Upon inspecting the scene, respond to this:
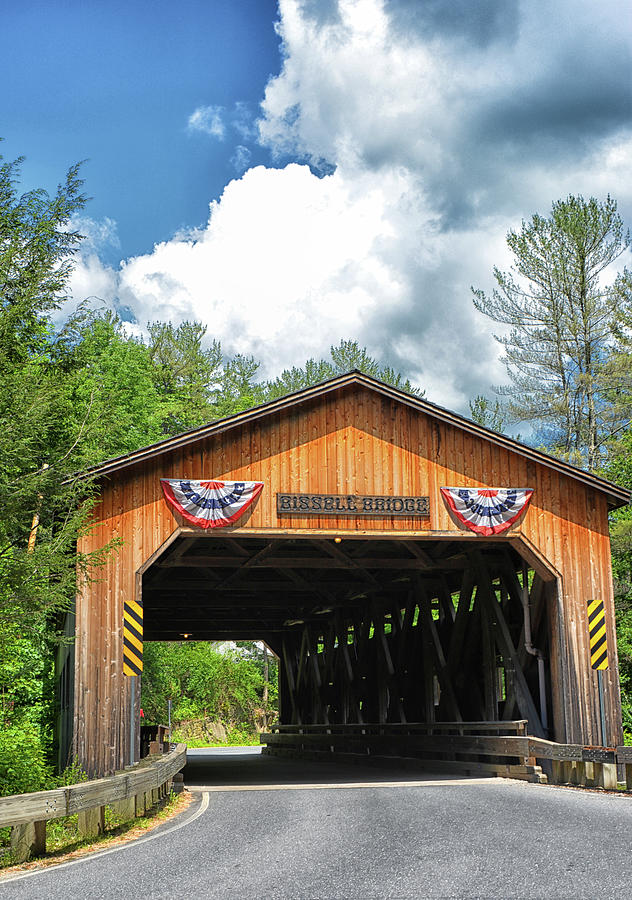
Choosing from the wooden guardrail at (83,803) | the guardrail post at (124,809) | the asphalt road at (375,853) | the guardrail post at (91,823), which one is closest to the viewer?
the asphalt road at (375,853)

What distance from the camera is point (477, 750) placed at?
19.2 metres

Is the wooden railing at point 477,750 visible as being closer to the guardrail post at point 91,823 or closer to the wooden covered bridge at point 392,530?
the wooden covered bridge at point 392,530

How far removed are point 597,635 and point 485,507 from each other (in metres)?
3.03

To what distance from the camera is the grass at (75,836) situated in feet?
29.6

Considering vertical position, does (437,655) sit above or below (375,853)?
above

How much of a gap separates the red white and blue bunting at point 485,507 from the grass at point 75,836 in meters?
7.27

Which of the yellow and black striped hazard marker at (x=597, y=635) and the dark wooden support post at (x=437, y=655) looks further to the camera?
the dark wooden support post at (x=437, y=655)

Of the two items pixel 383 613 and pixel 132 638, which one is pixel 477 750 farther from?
pixel 132 638

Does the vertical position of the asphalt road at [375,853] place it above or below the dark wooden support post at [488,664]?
below

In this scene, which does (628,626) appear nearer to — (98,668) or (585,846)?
(98,668)

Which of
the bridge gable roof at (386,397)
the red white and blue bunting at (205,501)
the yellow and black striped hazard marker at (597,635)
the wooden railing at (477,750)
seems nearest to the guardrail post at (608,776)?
the wooden railing at (477,750)

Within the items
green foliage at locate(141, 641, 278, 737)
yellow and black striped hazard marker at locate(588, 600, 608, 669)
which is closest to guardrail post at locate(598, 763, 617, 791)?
yellow and black striped hazard marker at locate(588, 600, 608, 669)

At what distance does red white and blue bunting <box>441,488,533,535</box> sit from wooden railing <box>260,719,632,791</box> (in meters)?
3.58

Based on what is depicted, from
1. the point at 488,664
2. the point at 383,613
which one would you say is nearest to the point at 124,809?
the point at 488,664
